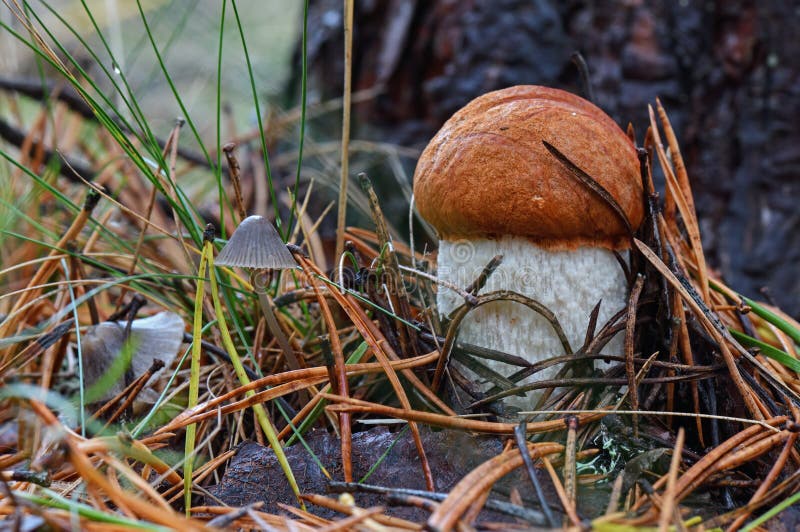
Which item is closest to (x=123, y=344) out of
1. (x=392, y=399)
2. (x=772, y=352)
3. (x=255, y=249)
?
(x=255, y=249)

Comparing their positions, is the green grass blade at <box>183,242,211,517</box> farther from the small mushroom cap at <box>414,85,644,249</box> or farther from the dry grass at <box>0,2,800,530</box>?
the small mushroom cap at <box>414,85,644,249</box>

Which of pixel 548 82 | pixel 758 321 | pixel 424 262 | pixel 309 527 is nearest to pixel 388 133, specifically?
pixel 548 82

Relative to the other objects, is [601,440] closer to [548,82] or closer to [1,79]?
[548,82]

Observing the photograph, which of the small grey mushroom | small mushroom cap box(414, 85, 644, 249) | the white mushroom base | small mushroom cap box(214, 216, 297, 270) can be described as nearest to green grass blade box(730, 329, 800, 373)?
the white mushroom base

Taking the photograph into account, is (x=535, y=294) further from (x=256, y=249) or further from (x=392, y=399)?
(x=256, y=249)

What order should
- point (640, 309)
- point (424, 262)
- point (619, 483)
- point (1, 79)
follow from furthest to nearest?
point (1, 79) < point (424, 262) < point (640, 309) < point (619, 483)

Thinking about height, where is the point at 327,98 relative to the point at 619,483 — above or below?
above

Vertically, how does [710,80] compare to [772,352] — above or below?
above
